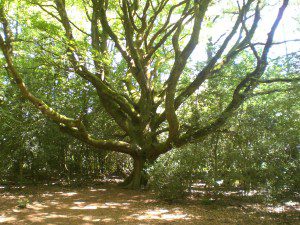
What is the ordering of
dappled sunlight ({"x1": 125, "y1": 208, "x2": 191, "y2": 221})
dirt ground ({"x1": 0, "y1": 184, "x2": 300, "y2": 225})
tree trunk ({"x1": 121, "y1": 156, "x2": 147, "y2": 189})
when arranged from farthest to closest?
tree trunk ({"x1": 121, "y1": 156, "x2": 147, "y2": 189})
dappled sunlight ({"x1": 125, "y1": 208, "x2": 191, "y2": 221})
dirt ground ({"x1": 0, "y1": 184, "x2": 300, "y2": 225})

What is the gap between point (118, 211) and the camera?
7125 millimetres

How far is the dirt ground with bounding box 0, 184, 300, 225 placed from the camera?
6191 millimetres

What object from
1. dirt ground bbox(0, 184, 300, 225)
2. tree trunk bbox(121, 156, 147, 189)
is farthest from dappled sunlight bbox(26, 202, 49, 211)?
tree trunk bbox(121, 156, 147, 189)

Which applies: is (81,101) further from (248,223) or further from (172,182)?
(248,223)

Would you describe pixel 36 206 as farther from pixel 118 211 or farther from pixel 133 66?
pixel 133 66

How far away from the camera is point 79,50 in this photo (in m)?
8.55

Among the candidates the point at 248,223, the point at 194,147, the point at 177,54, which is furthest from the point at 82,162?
the point at 248,223

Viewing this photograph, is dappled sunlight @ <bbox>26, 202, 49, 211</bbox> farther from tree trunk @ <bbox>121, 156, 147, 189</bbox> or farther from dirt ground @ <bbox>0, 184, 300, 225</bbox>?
tree trunk @ <bbox>121, 156, 147, 189</bbox>

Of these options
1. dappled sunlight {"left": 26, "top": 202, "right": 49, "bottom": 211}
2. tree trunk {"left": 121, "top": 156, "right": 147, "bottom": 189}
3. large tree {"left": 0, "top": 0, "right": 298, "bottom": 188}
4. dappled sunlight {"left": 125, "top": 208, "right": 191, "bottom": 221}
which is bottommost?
dappled sunlight {"left": 125, "top": 208, "right": 191, "bottom": 221}

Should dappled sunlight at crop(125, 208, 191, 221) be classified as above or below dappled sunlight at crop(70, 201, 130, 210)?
below

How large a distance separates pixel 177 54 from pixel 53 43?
3855 millimetres

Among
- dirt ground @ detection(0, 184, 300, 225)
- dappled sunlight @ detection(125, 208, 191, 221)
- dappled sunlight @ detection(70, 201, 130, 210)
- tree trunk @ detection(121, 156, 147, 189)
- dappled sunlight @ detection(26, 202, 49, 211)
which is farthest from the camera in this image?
tree trunk @ detection(121, 156, 147, 189)

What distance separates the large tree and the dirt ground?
1.99m

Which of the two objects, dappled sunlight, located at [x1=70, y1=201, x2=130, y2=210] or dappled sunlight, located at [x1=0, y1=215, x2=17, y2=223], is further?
dappled sunlight, located at [x1=70, y1=201, x2=130, y2=210]
